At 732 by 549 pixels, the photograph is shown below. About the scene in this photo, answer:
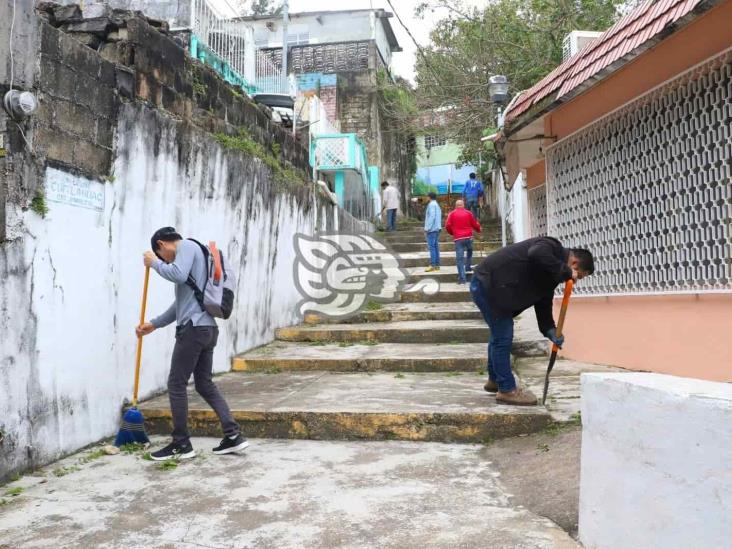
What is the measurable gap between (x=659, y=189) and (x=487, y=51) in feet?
30.0

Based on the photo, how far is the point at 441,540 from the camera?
2768 millimetres

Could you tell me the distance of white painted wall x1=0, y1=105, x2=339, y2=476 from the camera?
12.1 ft

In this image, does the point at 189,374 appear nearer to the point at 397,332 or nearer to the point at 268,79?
the point at 397,332

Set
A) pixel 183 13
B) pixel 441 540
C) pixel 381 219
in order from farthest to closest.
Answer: pixel 381 219 < pixel 183 13 < pixel 441 540

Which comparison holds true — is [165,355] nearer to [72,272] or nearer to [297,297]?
[72,272]

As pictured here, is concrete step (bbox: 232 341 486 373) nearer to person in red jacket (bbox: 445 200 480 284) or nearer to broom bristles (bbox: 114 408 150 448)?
broom bristles (bbox: 114 408 150 448)

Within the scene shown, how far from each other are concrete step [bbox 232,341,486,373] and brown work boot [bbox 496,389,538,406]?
1.64 metres

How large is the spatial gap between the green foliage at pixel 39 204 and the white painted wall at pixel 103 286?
0.16 feet

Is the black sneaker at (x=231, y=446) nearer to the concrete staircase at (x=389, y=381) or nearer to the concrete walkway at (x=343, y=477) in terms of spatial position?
the concrete walkway at (x=343, y=477)

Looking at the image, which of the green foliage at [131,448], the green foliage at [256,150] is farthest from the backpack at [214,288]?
the green foliage at [256,150]

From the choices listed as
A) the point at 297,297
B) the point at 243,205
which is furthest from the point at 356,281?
the point at 243,205

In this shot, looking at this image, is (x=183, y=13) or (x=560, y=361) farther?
(x=183, y=13)

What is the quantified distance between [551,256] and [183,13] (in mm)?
5980

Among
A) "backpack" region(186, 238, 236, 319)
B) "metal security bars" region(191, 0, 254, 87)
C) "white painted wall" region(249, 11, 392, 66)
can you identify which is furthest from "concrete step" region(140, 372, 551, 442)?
"white painted wall" region(249, 11, 392, 66)
